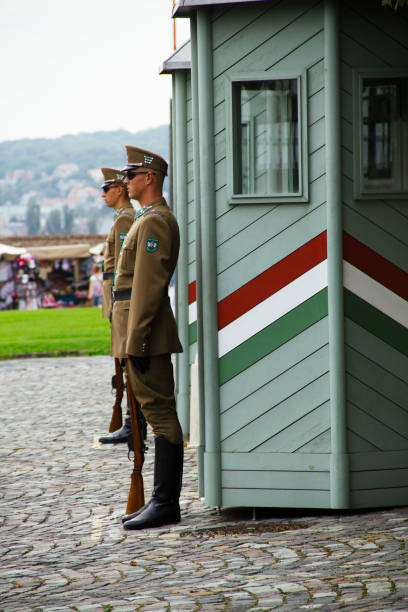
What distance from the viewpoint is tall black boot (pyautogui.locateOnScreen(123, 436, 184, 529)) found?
627cm

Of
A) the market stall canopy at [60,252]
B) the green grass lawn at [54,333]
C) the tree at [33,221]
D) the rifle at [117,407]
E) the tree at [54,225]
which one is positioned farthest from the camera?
the tree at [33,221]

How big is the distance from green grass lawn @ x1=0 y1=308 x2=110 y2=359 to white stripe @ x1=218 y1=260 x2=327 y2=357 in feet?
47.5

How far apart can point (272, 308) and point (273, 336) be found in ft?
0.53

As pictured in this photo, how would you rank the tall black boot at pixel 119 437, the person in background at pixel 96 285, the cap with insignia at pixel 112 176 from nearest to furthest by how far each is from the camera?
the cap with insignia at pixel 112 176
the tall black boot at pixel 119 437
the person in background at pixel 96 285

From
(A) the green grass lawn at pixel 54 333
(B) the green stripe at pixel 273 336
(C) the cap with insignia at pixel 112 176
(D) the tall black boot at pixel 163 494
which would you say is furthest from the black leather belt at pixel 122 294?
(A) the green grass lawn at pixel 54 333

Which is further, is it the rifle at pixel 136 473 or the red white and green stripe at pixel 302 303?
the rifle at pixel 136 473

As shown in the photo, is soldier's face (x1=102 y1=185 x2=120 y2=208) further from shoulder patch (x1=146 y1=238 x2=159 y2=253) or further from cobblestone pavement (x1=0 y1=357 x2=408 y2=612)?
shoulder patch (x1=146 y1=238 x2=159 y2=253)

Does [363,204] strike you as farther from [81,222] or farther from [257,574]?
[81,222]

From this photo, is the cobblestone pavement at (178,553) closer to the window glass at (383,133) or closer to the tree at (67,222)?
the window glass at (383,133)

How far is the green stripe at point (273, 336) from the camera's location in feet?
20.5

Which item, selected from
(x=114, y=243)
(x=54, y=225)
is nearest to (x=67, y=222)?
(x=54, y=225)

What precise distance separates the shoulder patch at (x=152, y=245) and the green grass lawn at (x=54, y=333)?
14.6 m

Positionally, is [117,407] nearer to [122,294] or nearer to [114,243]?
[114,243]

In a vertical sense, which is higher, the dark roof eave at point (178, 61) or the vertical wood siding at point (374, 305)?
the dark roof eave at point (178, 61)
